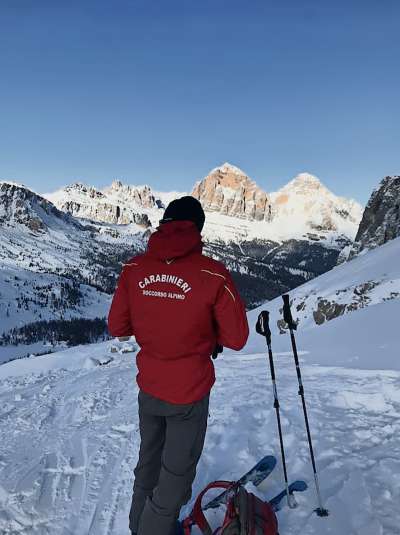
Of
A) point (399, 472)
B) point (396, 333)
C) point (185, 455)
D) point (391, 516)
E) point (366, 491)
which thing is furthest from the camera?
point (396, 333)

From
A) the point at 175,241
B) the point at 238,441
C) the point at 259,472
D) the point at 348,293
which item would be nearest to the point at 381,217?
the point at 348,293

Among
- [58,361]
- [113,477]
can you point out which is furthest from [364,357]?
[58,361]

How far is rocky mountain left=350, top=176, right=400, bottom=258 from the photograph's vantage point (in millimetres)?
73188

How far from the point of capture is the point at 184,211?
458 cm

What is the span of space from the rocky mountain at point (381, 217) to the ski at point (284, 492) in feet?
237

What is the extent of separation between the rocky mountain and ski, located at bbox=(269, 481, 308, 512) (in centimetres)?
7216

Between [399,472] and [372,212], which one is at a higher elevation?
[372,212]

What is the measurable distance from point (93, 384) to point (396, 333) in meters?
11.4

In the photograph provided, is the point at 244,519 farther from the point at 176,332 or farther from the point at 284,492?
the point at 176,332

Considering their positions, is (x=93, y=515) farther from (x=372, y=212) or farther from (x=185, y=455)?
(x=372, y=212)

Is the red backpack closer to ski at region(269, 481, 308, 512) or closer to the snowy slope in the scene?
ski at region(269, 481, 308, 512)

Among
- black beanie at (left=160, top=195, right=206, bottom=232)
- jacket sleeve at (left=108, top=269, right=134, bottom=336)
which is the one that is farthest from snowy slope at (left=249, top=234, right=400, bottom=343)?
black beanie at (left=160, top=195, right=206, bottom=232)

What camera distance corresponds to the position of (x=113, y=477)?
Answer: 7.49 meters

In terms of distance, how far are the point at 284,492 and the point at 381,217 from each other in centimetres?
8162
